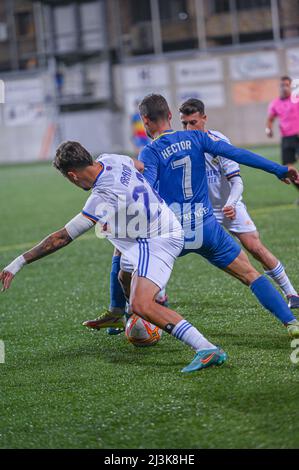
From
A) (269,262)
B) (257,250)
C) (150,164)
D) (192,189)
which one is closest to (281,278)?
(269,262)

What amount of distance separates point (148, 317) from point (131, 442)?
1158 mm

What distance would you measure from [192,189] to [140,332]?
41.7 inches

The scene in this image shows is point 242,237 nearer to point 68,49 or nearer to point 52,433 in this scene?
point 52,433

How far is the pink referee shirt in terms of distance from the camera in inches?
566

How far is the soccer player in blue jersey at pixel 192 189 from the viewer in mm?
5551

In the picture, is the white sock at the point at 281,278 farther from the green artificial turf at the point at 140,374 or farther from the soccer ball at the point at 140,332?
the soccer ball at the point at 140,332

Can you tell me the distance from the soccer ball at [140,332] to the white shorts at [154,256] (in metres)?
0.70

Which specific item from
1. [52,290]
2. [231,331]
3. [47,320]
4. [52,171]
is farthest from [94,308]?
[52,171]

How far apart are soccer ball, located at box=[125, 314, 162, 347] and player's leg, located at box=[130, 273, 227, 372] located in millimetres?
768

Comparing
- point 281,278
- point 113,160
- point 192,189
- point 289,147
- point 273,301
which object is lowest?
point 281,278

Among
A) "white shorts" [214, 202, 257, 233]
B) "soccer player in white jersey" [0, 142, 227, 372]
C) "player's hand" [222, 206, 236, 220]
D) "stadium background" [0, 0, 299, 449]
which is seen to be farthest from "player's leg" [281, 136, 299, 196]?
"soccer player in white jersey" [0, 142, 227, 372]

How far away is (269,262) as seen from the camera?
6.56 m

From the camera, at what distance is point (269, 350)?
5.41 m

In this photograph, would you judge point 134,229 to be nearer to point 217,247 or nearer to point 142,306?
point 142,306
